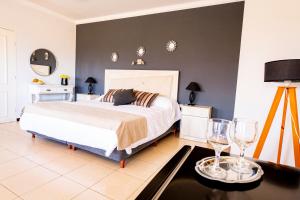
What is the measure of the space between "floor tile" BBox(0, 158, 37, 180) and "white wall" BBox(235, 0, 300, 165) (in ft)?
8.91

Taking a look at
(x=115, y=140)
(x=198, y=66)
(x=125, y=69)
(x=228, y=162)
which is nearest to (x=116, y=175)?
(x=115, y=140)

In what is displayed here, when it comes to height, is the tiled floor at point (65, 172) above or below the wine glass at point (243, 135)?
below

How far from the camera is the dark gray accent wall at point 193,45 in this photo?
367cm

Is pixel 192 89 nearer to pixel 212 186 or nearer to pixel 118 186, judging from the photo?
pixel 118 186

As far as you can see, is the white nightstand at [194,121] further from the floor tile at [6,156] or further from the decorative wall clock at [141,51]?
the floor tile at [6,156]

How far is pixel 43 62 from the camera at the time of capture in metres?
4.86

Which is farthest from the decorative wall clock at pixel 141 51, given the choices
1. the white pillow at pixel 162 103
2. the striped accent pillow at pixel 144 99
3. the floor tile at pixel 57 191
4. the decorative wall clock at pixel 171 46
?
the floor tile at pixel 57 191

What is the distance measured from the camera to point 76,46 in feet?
18.6

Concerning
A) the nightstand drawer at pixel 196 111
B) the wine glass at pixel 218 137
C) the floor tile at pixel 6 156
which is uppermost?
the wine glass at pixel 218 137

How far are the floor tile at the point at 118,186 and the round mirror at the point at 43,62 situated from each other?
12.6ft

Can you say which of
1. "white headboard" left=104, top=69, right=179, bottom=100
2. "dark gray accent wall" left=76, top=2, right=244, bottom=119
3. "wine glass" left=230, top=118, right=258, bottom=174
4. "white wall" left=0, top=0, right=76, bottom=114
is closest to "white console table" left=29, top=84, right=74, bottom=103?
"white wall" left=0, top=0, right=76, bottom=114

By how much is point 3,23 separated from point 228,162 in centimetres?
503

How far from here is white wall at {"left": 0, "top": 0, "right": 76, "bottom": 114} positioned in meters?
4.14

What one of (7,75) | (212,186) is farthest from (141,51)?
(212,186)
